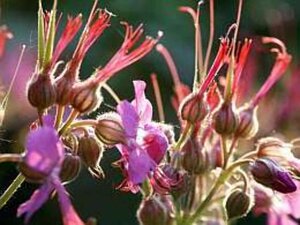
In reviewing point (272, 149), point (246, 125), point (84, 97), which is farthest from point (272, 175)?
point (84, 97)

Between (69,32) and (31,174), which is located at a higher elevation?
(69,32)

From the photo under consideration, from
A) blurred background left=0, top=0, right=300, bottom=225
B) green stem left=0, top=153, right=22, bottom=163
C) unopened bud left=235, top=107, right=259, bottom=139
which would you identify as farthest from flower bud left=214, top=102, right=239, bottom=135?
blurred background left=0, top=0, right=300, bottom=225

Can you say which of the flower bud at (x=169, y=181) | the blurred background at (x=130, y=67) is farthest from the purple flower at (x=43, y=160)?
the blurred background at (x=130, y=67)

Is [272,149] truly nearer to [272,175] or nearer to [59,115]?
[272,175]

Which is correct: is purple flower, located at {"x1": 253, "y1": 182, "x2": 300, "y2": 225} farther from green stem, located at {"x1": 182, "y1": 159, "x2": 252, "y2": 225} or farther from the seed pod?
the seed pod

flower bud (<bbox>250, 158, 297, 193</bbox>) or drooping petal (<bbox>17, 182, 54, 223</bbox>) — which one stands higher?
drooping petal (<bbox>17, 182, 54, 223</bbox>)

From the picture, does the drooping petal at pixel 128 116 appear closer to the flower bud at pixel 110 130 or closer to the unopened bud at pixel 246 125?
Answer: the flower bud at pixel 110 130

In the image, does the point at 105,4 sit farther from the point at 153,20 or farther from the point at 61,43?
the point at 61,43
